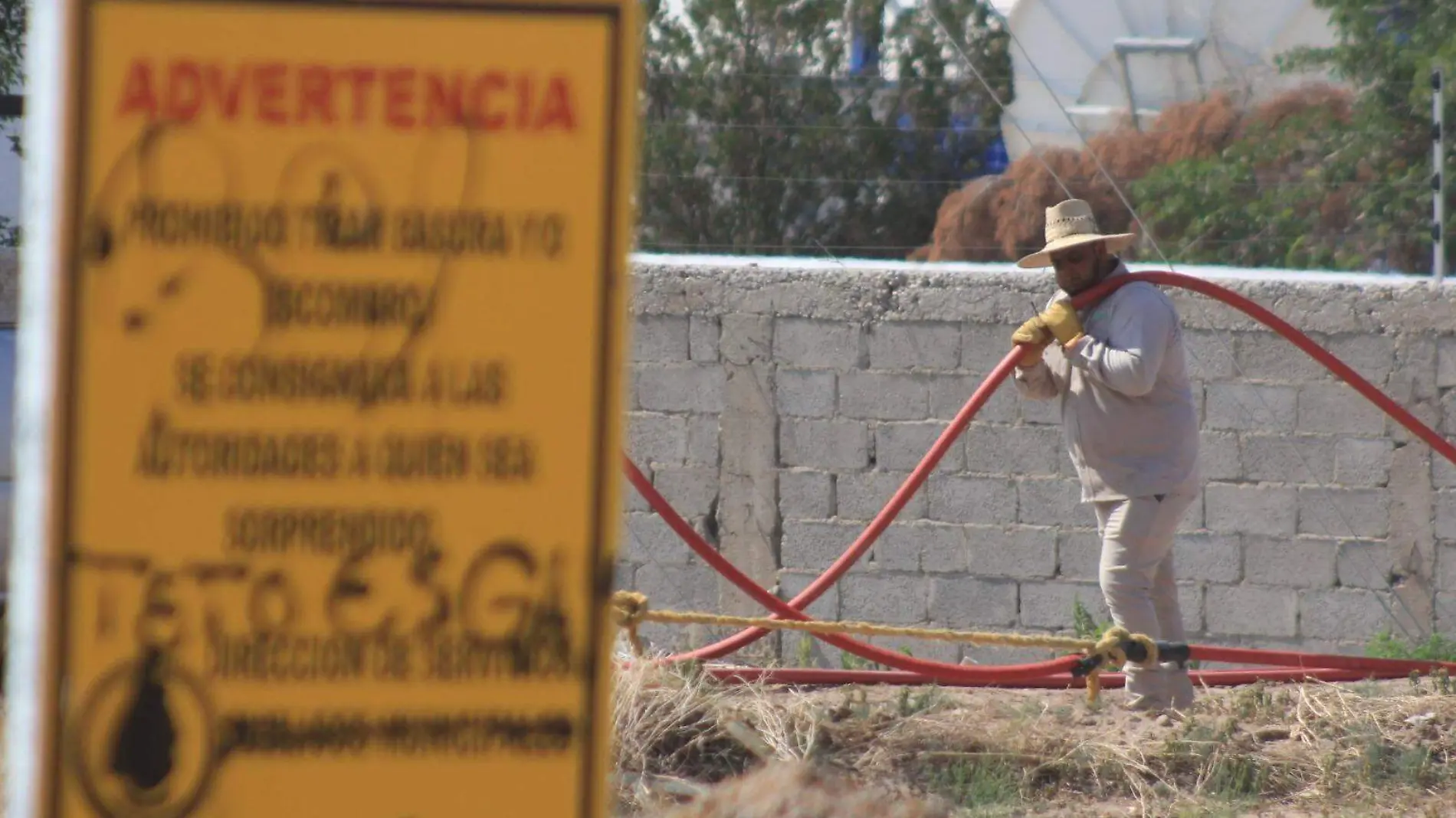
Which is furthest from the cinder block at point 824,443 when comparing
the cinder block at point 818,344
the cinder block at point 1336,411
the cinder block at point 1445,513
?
the cinder block at point 1445,513

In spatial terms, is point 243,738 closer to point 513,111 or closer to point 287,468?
point 287,468

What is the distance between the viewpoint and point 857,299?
7004 mm

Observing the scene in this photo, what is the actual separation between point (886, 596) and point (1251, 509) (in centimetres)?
153

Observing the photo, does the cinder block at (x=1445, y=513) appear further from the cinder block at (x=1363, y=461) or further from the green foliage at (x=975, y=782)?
the green foliage at (x=975, y=782)

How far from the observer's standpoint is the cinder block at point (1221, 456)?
6.80 metres

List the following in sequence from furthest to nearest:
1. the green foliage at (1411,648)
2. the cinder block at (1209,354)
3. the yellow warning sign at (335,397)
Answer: the cinder block at (1209,354)
the green foliage at (1411,648)
the yellow warning sign at (335,397)

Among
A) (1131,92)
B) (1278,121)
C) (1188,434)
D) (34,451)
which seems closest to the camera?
(34,451)

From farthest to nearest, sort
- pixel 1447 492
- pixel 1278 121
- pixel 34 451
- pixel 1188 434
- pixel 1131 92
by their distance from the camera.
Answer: pixel 1131 92 → pixel 1278 121 → pixel 1447 492 → pixel 1188 434 → pixel 34 451

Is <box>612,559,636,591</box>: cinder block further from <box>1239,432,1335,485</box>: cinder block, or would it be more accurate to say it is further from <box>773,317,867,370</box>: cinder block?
<box>1239,432,1335,485</box>: cinder block

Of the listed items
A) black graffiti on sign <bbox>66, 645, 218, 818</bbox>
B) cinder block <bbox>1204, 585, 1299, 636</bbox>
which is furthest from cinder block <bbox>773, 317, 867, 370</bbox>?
black graffiti on sign <bbox>66, 645, 218, 818</bbox>

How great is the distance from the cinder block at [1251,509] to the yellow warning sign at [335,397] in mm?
5392

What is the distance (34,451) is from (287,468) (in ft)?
0.85

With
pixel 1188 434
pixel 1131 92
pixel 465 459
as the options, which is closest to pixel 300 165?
pixel 465 459

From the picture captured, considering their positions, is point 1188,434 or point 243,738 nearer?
point 243,738
